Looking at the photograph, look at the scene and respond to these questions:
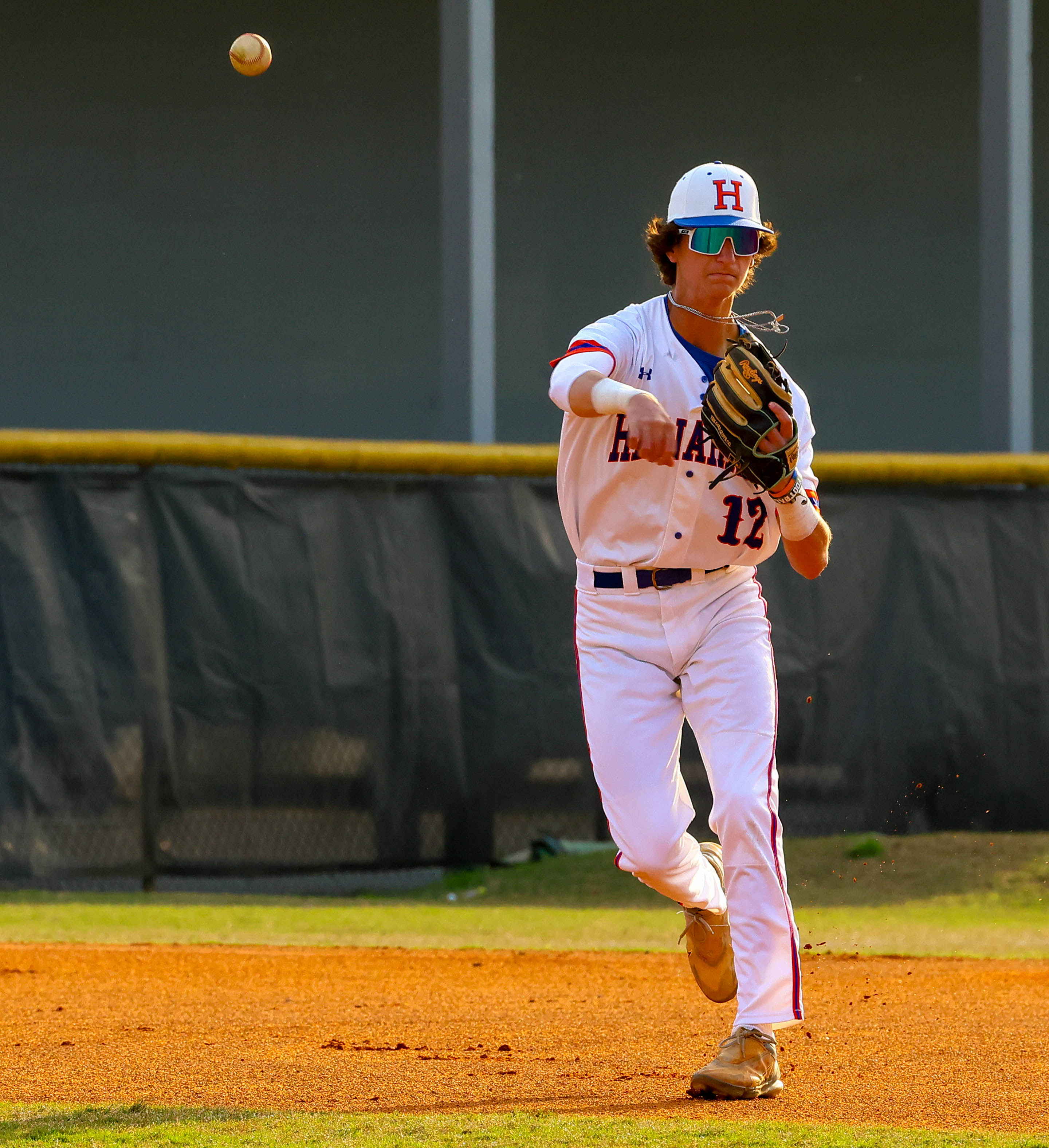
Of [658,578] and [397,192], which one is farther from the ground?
[397,192]

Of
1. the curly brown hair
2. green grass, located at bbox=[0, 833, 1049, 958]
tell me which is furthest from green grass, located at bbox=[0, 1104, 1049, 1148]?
green grass, located at bbox=[0, 833, 1049, 958]

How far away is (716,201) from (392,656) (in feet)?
15.6

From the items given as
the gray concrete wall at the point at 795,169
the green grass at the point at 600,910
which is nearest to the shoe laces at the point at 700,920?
the green grass at the point at 600,910

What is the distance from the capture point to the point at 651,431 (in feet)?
11.7

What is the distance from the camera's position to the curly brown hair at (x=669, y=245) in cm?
411

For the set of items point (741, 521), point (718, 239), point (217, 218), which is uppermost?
point (217, 218)

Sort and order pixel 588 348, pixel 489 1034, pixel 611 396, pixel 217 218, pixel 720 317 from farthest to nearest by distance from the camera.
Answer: pixel 217 218
pixel 489 1034
pixel 720 317
pixel 588 348
pixel 611 396

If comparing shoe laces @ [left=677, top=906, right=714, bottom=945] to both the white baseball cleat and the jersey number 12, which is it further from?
the jersey number 12

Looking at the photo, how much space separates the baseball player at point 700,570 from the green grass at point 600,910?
3034mm

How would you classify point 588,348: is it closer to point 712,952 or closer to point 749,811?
point 749,811

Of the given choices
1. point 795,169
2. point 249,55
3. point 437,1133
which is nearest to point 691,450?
point 437,1133

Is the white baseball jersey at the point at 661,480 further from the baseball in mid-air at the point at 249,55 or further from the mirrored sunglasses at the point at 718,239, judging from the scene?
the baseball in mid-air at the point at 249,55

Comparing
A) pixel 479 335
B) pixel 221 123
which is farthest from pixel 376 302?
pixel 479 335

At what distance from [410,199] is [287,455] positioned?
5.13m
